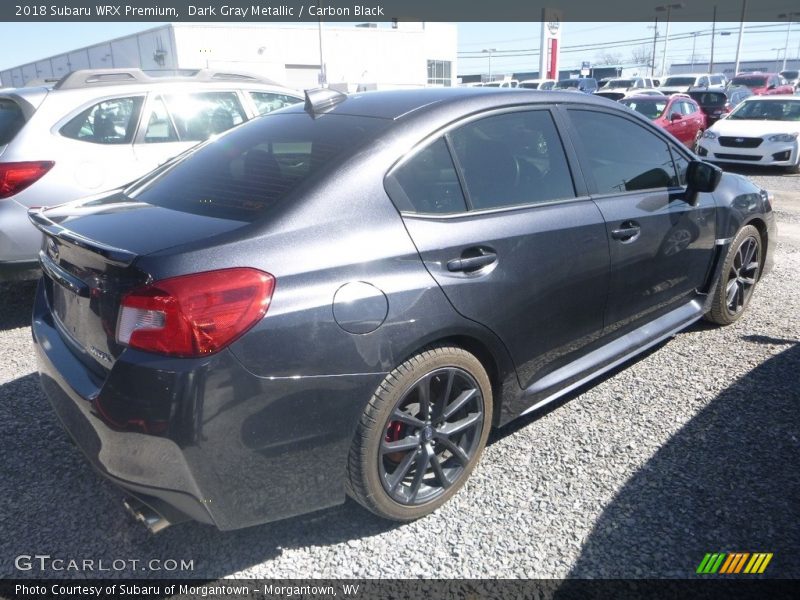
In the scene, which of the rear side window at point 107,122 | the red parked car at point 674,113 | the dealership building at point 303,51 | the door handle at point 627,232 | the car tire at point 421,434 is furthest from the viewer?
the dealership building at point 303,51

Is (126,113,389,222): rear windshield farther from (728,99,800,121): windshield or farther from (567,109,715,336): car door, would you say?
(728,99,800,121): windshield

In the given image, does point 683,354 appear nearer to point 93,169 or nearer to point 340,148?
point 340,148

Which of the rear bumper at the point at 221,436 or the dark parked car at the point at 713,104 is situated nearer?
the rear bumper at the point at 221,436

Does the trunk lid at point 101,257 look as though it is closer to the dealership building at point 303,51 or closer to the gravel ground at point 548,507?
the gravel ground at point 548,507

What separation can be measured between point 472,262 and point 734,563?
1481mm

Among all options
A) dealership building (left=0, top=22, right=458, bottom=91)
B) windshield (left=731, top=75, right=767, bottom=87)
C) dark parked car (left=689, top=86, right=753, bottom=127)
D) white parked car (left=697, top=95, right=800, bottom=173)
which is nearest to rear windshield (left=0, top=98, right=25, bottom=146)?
white parked car (left=697, top=95, right=800, bottom=173)

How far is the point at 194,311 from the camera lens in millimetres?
1969

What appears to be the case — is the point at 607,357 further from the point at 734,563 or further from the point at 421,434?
the point at 421,434

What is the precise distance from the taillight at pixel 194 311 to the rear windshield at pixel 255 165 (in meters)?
0.33

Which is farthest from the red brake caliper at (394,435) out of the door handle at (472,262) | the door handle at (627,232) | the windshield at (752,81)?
the windshield at (752,81)

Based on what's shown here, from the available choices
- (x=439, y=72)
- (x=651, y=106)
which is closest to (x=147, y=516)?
(x=651, y=106)

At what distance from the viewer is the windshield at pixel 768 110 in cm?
1380

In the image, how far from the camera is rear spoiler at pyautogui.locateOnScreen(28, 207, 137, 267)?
2066 mm

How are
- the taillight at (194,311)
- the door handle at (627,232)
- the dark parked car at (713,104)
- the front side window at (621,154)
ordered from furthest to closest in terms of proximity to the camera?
the dark parked car at (713,104), the front side window at (621,154), the door handle at (627,232), the taillight at (194,311)
